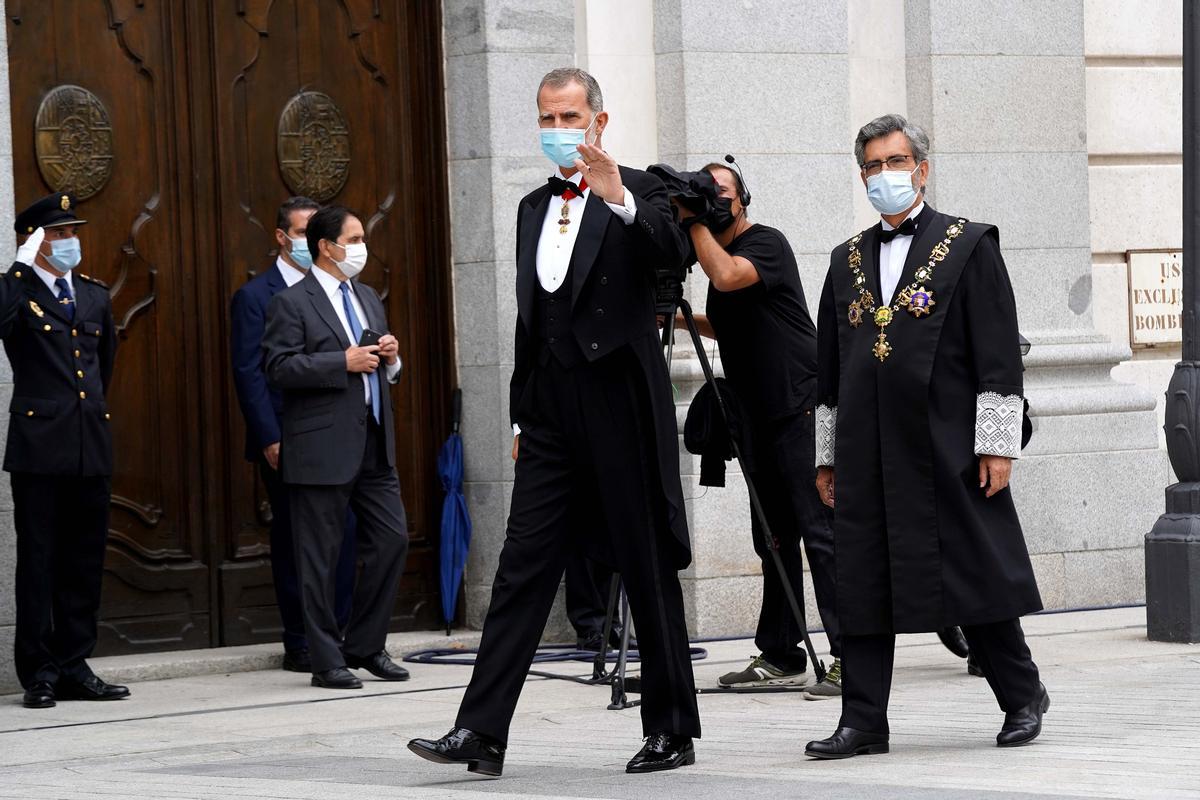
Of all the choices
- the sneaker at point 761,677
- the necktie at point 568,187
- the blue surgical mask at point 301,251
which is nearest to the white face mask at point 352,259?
the blue surgical mask at point 301,251

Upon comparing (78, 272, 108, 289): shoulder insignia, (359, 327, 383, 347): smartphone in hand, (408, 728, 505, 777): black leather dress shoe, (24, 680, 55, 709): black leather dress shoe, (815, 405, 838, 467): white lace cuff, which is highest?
(78, 272, 108, 289): shoulder insignia

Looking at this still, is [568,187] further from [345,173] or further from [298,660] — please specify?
[345,173]

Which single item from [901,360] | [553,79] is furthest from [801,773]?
[553,79]

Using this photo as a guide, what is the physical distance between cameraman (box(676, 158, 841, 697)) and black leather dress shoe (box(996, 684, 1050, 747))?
1656 millimetres

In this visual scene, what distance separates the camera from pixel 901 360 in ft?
21.9

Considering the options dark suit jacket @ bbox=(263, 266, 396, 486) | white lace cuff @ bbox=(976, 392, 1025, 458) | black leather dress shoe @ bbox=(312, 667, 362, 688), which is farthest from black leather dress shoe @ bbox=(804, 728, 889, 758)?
dark suit jacket @ bbox=(263, 266, 396, 486)

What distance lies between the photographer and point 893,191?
6801 millimetres

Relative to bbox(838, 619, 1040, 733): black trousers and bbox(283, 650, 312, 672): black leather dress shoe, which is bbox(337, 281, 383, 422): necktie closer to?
bbox(283, 650, 312, 672): black leather dress shoe

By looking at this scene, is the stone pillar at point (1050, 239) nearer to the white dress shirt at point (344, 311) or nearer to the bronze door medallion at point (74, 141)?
the white dress shirt at point (344, 311)

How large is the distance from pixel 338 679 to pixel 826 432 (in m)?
3.06

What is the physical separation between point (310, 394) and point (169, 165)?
1505mm

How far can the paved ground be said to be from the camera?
19.6 feet

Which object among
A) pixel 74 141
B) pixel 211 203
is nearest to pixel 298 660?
pixel 211 203

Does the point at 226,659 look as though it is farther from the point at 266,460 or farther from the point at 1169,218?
the point at 1169,218
